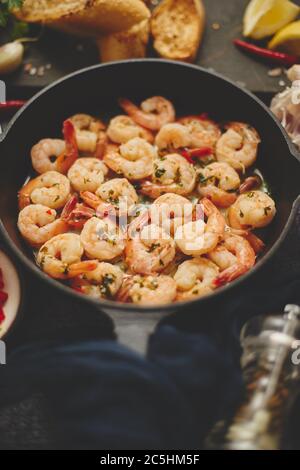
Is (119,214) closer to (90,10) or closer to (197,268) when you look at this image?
(197,268)

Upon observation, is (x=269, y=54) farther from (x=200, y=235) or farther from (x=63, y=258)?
(x=63, y=258)

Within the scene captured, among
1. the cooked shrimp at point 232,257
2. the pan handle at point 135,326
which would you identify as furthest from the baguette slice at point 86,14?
the pan handle at point 135,326

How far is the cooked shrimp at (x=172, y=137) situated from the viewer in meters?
2.71

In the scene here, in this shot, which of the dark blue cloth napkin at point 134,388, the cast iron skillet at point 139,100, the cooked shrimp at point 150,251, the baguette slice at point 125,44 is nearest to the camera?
the dark blue cloth napkin at point 134,388

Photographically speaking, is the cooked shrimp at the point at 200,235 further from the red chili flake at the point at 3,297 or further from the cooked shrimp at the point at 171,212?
the red chili flake at the point at 3,297

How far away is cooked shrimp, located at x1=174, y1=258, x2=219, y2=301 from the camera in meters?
2.30

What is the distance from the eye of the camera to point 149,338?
207 cm

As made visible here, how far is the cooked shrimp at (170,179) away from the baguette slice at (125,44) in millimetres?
702

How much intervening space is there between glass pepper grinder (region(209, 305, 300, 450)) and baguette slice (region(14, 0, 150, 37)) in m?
1.53

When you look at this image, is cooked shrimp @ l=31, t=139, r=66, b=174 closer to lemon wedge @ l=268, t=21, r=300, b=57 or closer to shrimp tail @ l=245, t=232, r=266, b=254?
shrimp tail @ l=245, t=232, r=266, b=254

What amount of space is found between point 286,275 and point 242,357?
0.47 metres

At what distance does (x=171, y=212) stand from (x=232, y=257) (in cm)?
31

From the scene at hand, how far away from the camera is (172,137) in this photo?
8.93 ft
